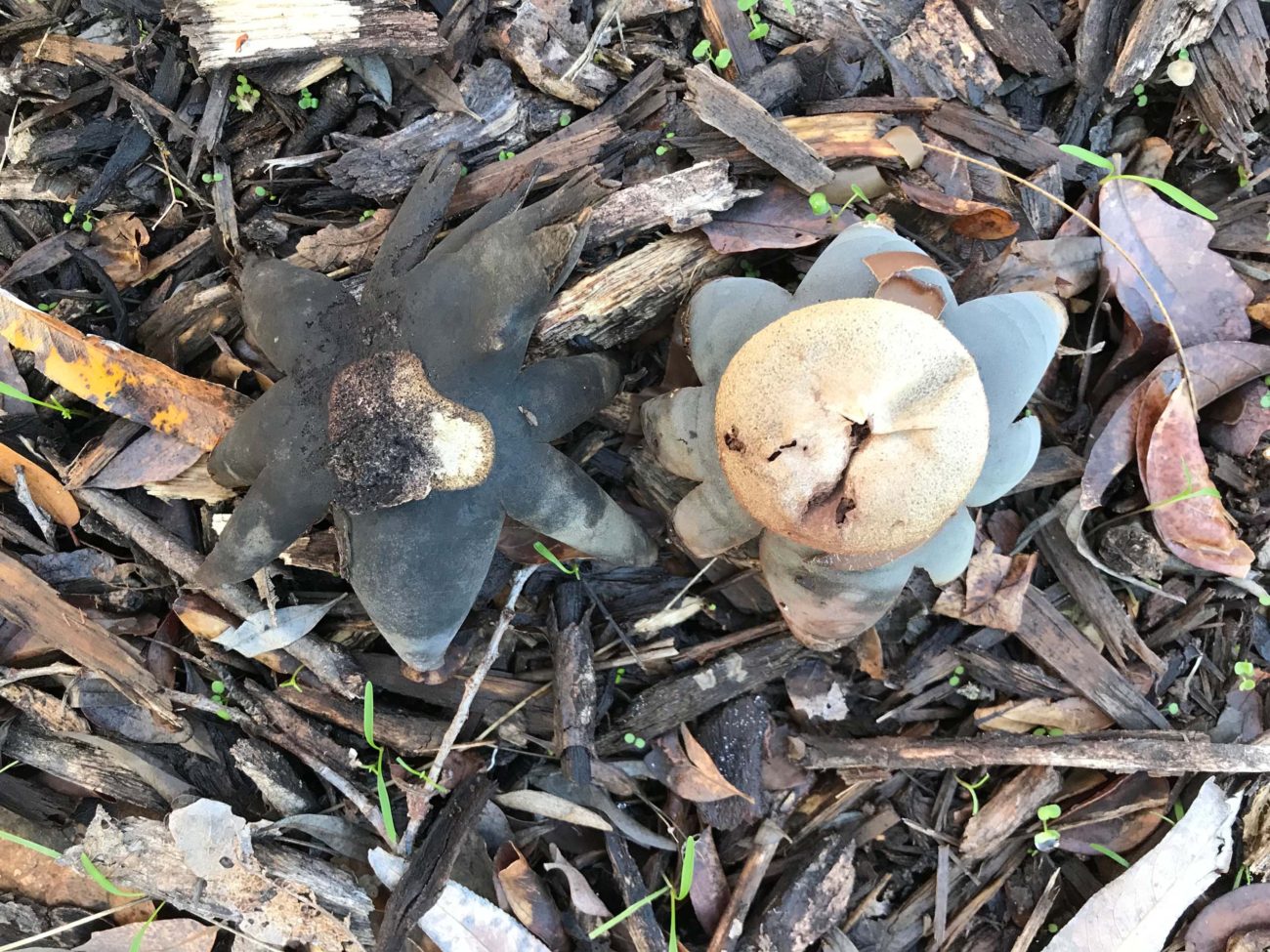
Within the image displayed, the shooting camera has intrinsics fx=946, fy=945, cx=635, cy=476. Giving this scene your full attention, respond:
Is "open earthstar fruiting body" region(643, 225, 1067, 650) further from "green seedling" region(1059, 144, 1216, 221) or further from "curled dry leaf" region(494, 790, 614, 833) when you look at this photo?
"curled dry leaf" region(494, 790, 614, 833)

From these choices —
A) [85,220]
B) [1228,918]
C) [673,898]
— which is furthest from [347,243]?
[1228,918]

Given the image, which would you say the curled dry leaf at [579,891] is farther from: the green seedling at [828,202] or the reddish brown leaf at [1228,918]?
the green seedling at [828,202]

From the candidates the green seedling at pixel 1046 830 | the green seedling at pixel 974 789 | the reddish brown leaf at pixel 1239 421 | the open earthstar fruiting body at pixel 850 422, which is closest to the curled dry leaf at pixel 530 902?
the open earthstar fruiting body at pixel 850 422

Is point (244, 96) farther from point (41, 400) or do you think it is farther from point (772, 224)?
point (772, 224)

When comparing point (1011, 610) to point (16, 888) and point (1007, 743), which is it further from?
point (16, 888)

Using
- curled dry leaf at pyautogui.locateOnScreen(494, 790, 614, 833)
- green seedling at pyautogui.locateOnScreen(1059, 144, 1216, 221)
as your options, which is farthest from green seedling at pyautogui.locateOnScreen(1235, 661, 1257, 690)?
curled dry leaf at pyautogui.locateOnScreen(494, 790, 614, 833)

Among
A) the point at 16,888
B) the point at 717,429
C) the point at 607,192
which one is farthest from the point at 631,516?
the point at 16,888

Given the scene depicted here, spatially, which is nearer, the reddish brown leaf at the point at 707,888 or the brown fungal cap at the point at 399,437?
the brown fungal cap at the point at 399,437
